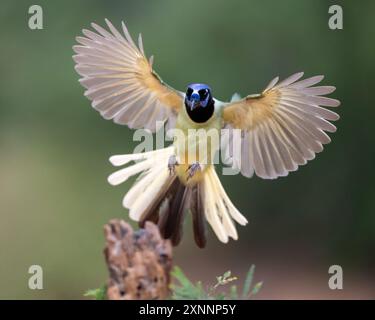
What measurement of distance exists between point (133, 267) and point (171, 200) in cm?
92

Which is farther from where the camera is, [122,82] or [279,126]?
[122,82]

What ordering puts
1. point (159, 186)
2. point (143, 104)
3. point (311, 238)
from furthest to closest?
point (311, 238) < point (143, 104) < point (159, 186)

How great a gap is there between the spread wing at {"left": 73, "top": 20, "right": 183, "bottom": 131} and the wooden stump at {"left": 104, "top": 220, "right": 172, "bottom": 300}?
1115 mm

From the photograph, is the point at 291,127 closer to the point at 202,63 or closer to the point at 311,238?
the point at 202,63

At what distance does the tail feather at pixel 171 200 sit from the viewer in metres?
2.93

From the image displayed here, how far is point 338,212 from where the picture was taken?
598cm

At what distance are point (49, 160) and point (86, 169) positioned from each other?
0.31 metres

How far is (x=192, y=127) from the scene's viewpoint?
3.10 m

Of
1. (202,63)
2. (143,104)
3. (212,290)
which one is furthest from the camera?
(202,63)

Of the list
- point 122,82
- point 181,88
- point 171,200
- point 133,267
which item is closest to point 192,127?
point 171,200

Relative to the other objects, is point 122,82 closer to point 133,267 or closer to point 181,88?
point 133,267

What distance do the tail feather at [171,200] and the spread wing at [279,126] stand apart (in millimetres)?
179

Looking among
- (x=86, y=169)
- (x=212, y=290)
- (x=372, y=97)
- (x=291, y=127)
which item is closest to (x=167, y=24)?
(x=86, y=169)

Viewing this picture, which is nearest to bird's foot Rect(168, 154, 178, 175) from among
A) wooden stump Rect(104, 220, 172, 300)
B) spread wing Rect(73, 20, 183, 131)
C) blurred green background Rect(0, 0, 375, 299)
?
spread wing Rect(73, 20, 183, 131)
